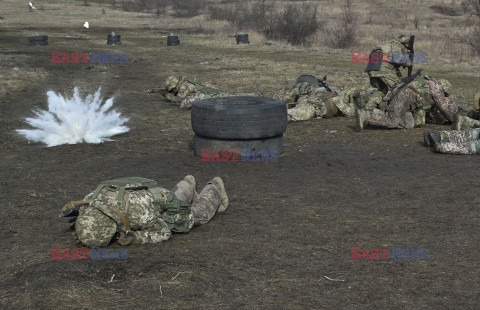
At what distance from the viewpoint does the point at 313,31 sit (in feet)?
96.2

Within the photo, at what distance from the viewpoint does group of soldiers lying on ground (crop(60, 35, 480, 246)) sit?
5648mm

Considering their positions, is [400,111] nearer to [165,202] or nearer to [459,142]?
[459,142]

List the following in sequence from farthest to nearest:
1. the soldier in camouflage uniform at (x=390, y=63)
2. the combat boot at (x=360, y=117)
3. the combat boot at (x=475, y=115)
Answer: the soldier in camouflage uniform at (x=390, y=63) → the combat boot at (x=360, y=117) → the combat boot at (x=475, y=115)

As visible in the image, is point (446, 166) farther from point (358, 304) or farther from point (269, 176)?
point (358, 304)

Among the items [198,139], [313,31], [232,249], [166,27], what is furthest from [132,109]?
[166,27]

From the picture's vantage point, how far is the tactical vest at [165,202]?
5.79 metres

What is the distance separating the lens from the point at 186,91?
45.2 feet

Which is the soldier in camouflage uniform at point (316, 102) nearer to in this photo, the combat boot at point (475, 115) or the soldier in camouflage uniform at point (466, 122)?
the combat boot at point (475, 115)

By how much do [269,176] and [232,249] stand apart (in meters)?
2.81

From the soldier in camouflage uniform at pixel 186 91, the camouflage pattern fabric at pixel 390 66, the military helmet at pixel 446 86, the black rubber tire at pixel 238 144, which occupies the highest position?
the camouflage pattern fabric at pixel 390 66

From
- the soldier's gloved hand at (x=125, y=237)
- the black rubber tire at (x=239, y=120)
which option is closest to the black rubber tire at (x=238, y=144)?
the black rubber tire at (x=239, y=120)

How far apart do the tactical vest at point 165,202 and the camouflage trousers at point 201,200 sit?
27cm

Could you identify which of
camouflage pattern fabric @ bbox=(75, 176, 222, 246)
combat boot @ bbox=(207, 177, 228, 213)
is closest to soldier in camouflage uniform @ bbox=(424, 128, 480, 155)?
combat boot @ bbox=(207, 177, 228, 213)

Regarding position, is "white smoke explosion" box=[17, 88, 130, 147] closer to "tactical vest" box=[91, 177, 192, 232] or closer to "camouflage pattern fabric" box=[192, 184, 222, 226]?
"camouflage pattern fabric" box=[192, 184, 222, 226]
